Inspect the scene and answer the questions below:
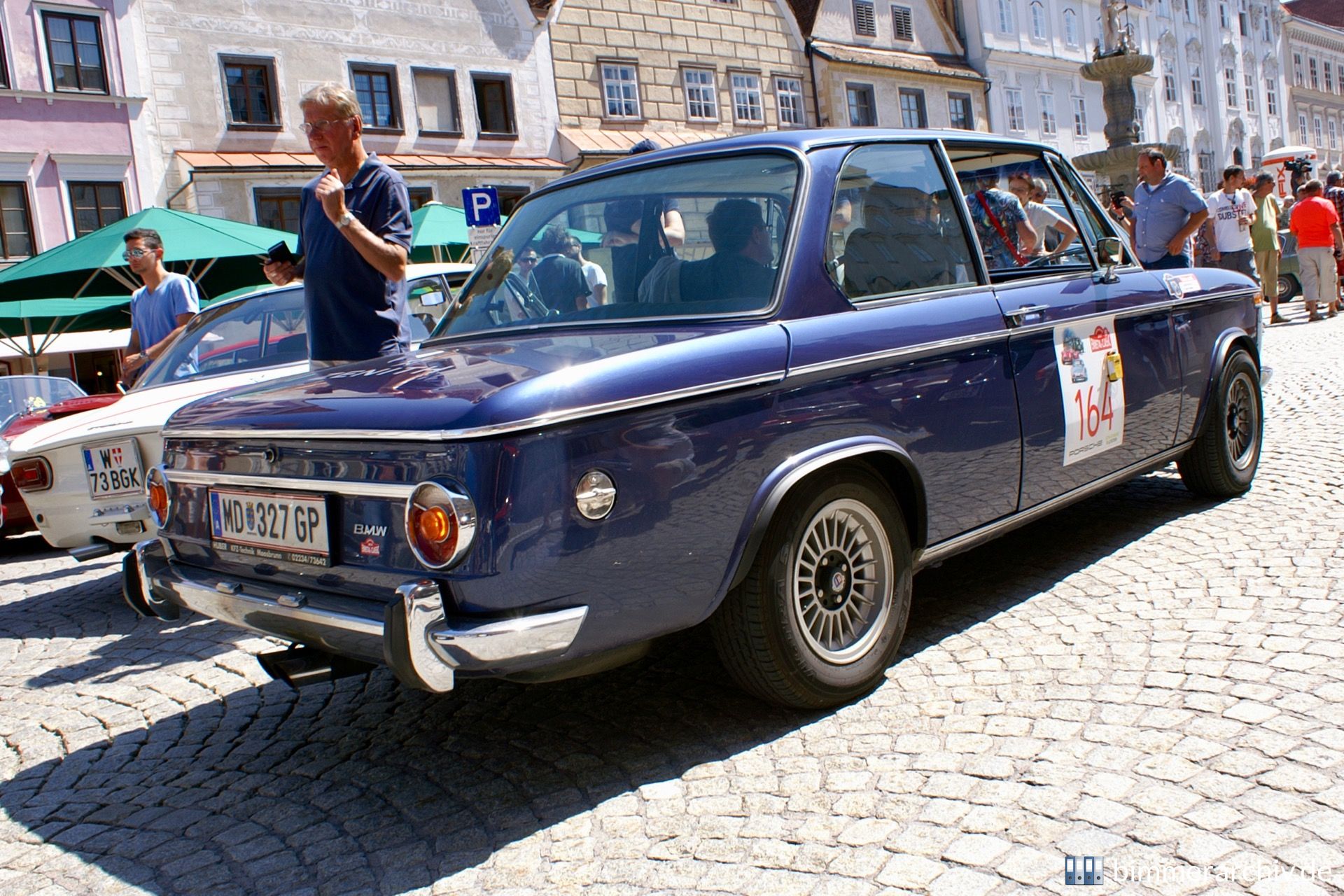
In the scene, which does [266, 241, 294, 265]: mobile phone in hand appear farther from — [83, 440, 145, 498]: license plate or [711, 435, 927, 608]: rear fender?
[711, 435, 927, 608]: rear fender

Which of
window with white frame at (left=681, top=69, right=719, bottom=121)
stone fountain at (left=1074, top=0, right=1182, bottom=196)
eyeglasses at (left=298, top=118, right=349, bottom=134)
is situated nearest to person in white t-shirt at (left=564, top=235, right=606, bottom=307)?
eyeglasses at (left=298, top=118, right=349, bottom=134)

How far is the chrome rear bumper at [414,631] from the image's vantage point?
2.67 meters

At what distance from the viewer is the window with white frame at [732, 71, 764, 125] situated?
3247 centimetres

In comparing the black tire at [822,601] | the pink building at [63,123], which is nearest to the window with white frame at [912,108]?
the pink building at [63,123]

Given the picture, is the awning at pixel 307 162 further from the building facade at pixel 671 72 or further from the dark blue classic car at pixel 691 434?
the dark blue classic car at pixel 691 434

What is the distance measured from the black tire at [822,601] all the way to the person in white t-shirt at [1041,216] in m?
1.78

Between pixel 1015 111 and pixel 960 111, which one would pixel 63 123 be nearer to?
pixel 960 111

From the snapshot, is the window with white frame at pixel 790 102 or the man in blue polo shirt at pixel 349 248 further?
the window with white frame at pixel 790 102

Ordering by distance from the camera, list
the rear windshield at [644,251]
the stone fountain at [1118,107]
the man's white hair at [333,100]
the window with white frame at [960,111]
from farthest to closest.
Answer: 1. the window with white frame at [960,111]
2. the stone fountain at [1118,107]
3. the man's white hair at [333,100]
4. the rear windshield at [644,251]

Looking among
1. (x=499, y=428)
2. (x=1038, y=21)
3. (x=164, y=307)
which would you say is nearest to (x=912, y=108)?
(x=1038, y=21)

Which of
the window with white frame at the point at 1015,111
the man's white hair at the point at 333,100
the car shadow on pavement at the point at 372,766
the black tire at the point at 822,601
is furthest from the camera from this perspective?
the window with white frame at the point at 1015,111

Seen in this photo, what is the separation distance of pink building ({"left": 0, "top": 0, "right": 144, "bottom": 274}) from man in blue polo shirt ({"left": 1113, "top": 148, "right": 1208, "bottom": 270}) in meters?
20.0

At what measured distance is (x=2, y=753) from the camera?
12.9 ft

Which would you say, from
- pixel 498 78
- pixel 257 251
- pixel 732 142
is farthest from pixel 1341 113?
pixel 732 142
